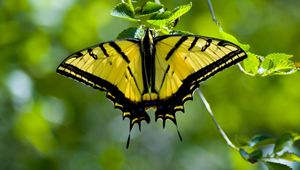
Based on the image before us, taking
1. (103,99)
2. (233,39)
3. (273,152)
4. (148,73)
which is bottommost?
(103,99)

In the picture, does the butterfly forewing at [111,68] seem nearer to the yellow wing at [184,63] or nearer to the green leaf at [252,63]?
the yellow wing at [184,63]

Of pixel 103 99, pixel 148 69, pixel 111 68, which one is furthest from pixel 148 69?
pixel 103 99

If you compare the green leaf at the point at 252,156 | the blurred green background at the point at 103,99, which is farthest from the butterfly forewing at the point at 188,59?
the blurred green background at the point at 103,99

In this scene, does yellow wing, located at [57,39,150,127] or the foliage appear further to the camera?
yellow wing, located at [57,39,150,127]

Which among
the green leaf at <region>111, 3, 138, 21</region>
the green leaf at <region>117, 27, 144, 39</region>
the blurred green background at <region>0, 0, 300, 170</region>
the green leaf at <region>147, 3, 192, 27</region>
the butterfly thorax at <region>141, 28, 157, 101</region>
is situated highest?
the green leaf at <region>111, 3, 138, 21</region>

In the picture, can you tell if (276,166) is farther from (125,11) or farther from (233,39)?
(125,11)

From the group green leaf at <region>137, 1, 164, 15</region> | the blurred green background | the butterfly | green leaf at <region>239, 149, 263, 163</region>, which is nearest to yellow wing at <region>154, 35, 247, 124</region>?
the butterfly

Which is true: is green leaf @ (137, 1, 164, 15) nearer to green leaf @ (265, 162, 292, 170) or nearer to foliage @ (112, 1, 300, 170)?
foliage @ (112, 1, 300, 170)
